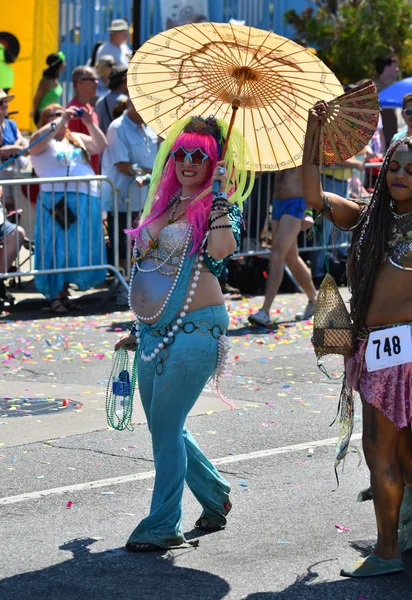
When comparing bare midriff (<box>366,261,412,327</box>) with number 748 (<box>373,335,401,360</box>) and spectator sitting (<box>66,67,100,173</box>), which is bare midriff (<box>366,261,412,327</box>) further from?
spectator sitting (<box>66,67,100,173</box>)

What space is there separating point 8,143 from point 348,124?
8.10 m

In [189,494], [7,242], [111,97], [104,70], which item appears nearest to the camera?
[189,494]

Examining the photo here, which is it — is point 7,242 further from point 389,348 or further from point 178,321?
point 389,348

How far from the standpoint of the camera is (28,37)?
17.4 m

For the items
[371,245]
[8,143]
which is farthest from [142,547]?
[8,143]

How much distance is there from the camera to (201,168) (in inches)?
205

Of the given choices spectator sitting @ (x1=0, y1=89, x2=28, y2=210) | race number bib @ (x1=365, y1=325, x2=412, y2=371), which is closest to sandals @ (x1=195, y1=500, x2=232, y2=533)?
race number bib @ (x1=365, y1=325, x2=412, y2=371)

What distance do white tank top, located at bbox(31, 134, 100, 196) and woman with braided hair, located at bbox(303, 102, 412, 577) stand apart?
6734 millimetres

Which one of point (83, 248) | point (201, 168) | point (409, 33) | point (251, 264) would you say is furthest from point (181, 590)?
point (409, 33)

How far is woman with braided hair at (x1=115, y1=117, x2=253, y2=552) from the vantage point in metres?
5.12

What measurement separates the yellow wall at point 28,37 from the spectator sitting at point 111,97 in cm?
433

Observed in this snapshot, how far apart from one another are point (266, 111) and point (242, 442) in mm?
2208

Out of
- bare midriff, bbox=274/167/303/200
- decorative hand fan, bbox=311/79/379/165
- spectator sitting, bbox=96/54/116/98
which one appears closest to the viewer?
decorative hand fan, bbox=311/79/379/165

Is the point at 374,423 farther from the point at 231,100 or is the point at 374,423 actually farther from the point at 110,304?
the point at 110,304
